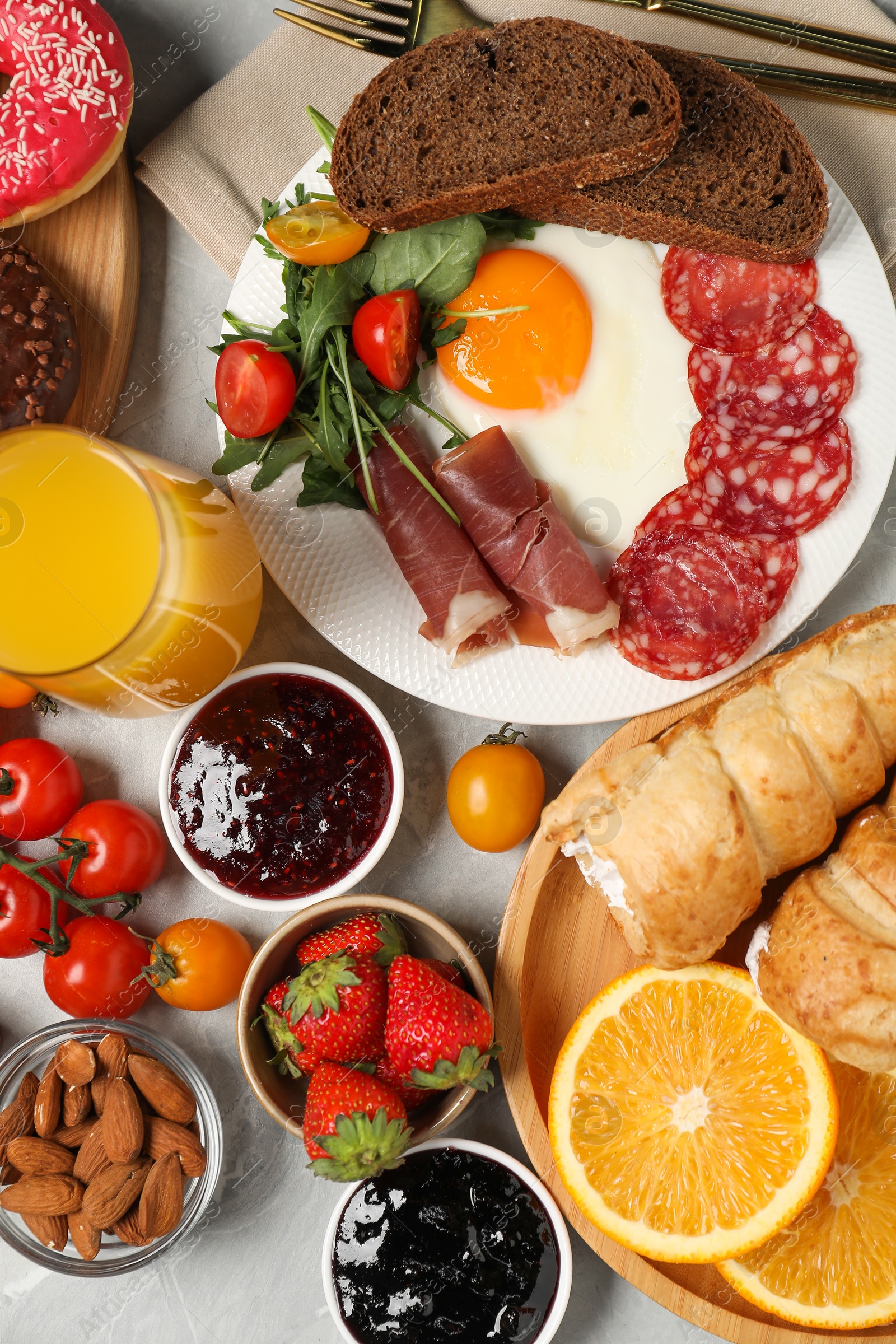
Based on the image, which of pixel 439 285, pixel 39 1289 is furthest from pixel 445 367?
pixel 39 1289

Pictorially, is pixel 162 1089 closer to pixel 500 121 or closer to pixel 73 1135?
pixel 73 1135

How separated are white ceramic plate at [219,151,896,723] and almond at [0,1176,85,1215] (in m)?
1.11

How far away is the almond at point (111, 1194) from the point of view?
5.40 ft

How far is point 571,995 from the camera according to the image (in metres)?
1.72

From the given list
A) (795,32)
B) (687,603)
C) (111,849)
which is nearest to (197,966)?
(111,849)

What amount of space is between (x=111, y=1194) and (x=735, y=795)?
1.33m

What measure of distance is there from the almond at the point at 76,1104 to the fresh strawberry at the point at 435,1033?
2.05 feet

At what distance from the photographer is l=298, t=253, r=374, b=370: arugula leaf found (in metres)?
1.64

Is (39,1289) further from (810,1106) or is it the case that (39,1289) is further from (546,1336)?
(810,1106)

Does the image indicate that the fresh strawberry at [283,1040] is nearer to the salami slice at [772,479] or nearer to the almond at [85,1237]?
the almond at [85,1237]

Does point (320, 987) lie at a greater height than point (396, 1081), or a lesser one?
greater

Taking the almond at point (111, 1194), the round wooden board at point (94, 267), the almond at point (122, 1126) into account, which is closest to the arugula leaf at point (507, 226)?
the round wooden board at point (94, 267)

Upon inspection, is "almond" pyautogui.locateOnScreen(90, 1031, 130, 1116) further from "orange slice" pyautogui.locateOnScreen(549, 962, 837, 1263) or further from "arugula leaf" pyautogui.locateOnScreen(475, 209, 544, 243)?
"arugula leaf" pyautogui.locateOnScreen(475, 209, 544, 243)

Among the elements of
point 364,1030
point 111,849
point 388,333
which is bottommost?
point 364,1030
